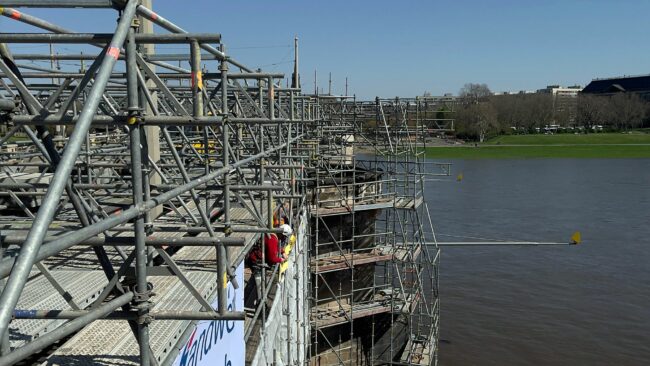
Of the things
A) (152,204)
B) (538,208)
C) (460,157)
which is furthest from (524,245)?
(460,157)

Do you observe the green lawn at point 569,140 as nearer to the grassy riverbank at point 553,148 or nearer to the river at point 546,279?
the grassy riverbank at point 553,148

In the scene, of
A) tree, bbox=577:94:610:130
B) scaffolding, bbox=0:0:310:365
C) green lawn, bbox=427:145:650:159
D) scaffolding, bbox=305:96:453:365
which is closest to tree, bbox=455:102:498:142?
green lawn, bbox=427:145:650:159

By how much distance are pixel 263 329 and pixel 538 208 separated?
3190 centimetres

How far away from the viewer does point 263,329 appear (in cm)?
740

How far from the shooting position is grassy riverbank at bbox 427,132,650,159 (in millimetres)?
71875

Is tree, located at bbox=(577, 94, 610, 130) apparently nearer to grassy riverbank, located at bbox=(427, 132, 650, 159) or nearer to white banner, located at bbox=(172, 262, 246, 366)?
grassy riverbank, located at bbox=(427, 132, 650, 159)

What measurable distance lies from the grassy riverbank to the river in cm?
3101

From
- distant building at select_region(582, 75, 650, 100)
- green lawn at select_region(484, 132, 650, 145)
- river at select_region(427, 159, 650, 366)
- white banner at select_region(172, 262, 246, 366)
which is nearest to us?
white banner at select_region(172, 262, 246, 366)

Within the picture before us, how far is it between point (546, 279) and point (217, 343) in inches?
820

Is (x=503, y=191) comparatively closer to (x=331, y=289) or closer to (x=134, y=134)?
(x=331, y=289)

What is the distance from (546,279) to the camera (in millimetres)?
23188

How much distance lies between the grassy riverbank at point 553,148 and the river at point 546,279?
3101 cm

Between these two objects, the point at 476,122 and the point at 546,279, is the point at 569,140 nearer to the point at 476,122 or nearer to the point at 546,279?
the point at 476,122

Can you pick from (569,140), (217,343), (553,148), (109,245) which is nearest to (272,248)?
(217,343)
